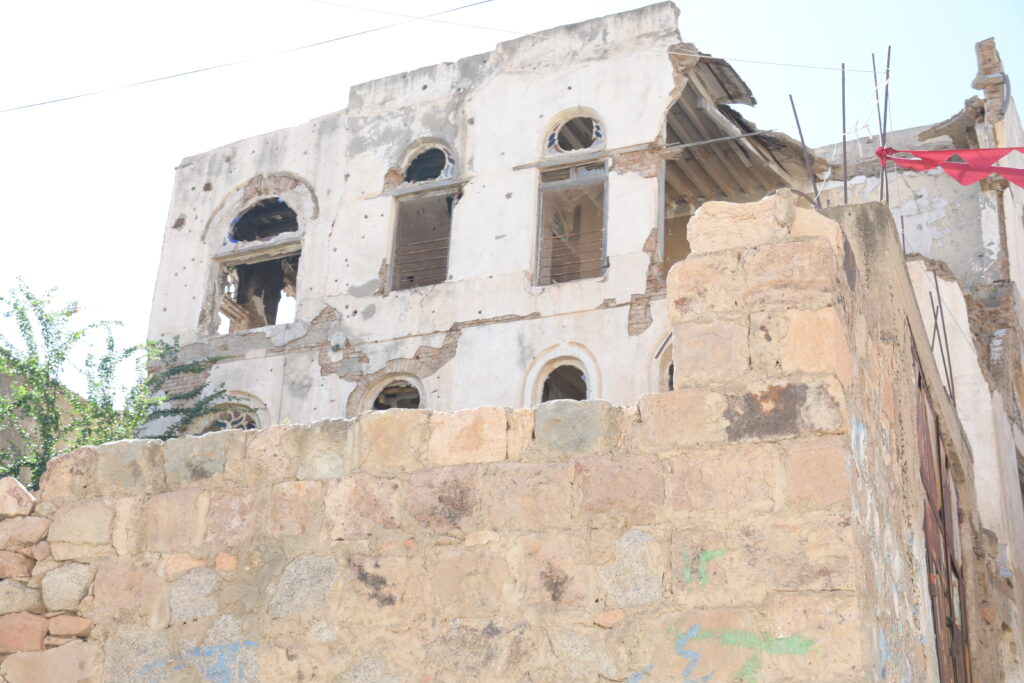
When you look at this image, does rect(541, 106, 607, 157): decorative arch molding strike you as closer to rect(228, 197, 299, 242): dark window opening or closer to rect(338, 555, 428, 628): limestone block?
rect(228, 197, 299, 242): dark window opening

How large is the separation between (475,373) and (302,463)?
10341 millimetres

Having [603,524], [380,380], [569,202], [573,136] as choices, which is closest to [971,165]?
[573,136]

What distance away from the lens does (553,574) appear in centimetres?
443

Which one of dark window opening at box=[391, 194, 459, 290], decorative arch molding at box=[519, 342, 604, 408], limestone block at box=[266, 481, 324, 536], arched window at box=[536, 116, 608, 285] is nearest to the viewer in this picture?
limestone block at box=[266, 481, 324, 536]

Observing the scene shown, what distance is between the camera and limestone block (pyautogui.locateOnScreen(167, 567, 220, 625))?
4.99 m

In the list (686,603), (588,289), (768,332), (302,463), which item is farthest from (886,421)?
(588,289)

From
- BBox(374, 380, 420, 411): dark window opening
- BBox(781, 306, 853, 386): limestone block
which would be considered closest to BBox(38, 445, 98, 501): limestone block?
BBox(781, 306, 853, 386): limestone block

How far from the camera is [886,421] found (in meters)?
5.12

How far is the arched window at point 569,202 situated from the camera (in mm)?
15977

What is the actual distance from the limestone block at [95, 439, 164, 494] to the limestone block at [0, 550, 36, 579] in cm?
49

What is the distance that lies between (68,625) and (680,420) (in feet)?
9.66

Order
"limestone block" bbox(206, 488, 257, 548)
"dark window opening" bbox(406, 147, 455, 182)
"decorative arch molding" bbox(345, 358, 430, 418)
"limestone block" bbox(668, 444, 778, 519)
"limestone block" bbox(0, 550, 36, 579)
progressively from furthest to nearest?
"dark window opening" bbox(406, 147, 455, 182) < "decorative arch molding" bbox(345, 358, 430, 418) < "limestone block" bbox(0, 550, 36, 579) < "limestone block" bbox(206, 488, 257, 548) < "limestone block" bbox(668, 444, 778, 519)

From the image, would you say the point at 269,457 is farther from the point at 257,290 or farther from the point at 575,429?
the point at 257,290

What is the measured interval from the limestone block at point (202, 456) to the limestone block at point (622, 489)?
64.0 inches
